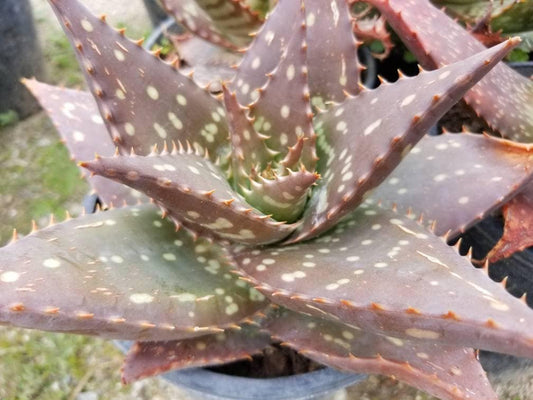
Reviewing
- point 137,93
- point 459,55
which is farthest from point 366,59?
point 137,93

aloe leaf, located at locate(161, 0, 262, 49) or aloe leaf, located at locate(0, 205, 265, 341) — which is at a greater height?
aloe leaf, located at locate(161, 0, 262, 49)

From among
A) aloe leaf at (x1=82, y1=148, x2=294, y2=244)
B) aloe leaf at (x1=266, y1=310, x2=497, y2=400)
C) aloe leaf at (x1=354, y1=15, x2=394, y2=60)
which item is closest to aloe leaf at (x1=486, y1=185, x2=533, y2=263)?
aloe leaf at (x1=266, y1=310, x2=497, y2=400)

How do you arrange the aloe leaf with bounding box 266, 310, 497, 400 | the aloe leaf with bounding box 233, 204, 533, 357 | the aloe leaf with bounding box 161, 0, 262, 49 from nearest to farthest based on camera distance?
the aloe leaf with bounding box 233, 204, 533, 357, the aloe leaf with bounding box 266, 310, 497, 400, the aloe leaf with bounding box 161, 0, 262, 49

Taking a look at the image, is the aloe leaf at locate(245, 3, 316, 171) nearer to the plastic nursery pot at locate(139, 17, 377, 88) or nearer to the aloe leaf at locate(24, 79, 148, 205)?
the aloe leaf at locate(24, 79, 148, 205)

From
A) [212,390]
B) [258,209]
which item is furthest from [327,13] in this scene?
[212,390]

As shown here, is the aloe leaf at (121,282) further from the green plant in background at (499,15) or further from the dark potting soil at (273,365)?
the green plant in background at (499,15)

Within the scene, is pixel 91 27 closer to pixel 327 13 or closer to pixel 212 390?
pixel 327 13

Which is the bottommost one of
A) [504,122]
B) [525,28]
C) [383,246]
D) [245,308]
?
[245,308]

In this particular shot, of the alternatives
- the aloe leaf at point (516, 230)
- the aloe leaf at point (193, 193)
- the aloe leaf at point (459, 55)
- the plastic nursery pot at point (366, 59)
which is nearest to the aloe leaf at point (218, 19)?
the plastic nursery pot at point (366, 59)
